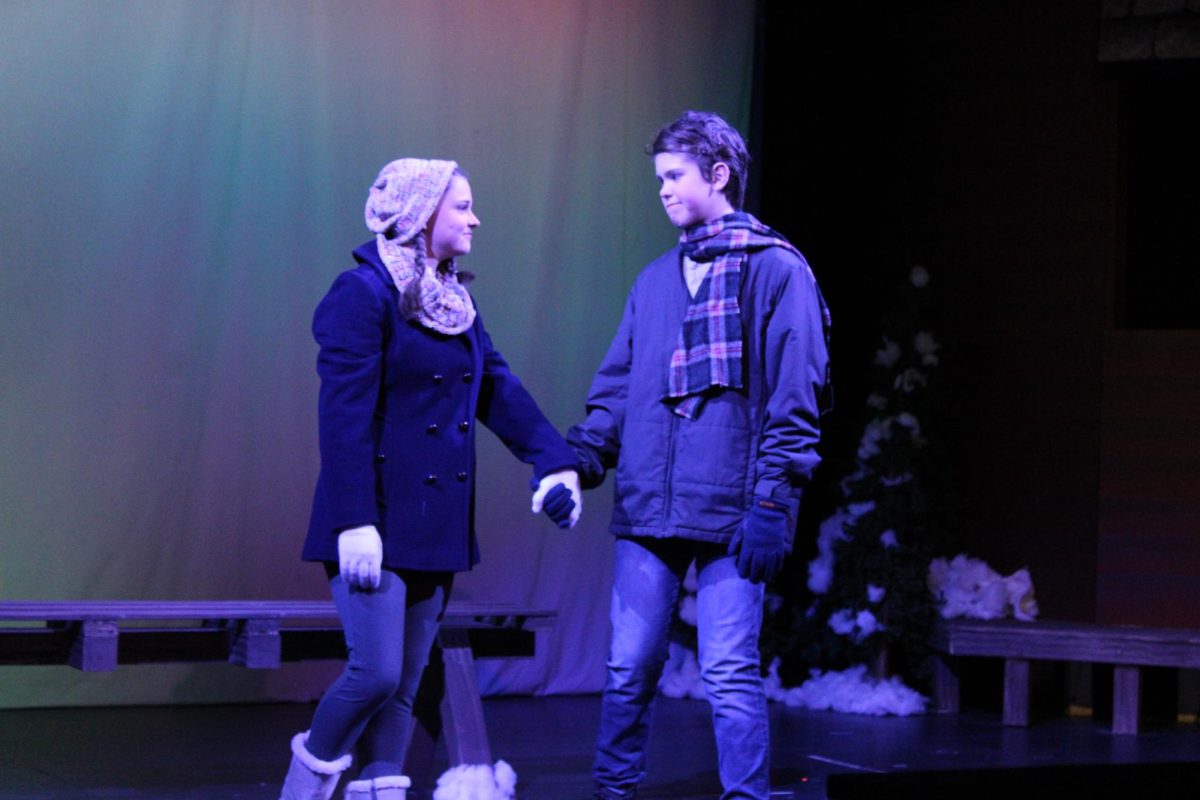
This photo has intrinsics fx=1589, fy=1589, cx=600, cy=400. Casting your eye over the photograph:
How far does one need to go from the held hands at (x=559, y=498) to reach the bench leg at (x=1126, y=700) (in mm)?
3238

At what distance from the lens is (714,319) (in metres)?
3.52

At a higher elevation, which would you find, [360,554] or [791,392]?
[791,392]

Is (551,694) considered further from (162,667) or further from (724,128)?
(724,128)

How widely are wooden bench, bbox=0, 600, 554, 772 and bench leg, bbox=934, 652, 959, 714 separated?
2.55 meters

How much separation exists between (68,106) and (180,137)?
39 cm

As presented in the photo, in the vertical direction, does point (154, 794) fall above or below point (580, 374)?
below

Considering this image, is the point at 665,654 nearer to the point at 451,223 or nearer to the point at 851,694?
the point at 451,223

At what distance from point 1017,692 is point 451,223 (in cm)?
360

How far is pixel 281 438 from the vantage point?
5.77 metres

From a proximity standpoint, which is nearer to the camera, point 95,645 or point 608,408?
point 608,408

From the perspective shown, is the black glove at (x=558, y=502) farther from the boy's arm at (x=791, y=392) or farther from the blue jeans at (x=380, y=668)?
the boy's arm at (x=791, y=392)

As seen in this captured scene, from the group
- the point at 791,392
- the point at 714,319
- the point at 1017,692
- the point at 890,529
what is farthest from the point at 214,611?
the point at 1017,692

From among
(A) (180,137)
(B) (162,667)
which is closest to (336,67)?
(A) (180,137)

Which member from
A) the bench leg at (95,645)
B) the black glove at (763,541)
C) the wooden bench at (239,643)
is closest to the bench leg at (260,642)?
the wooden bench at (239,643)
